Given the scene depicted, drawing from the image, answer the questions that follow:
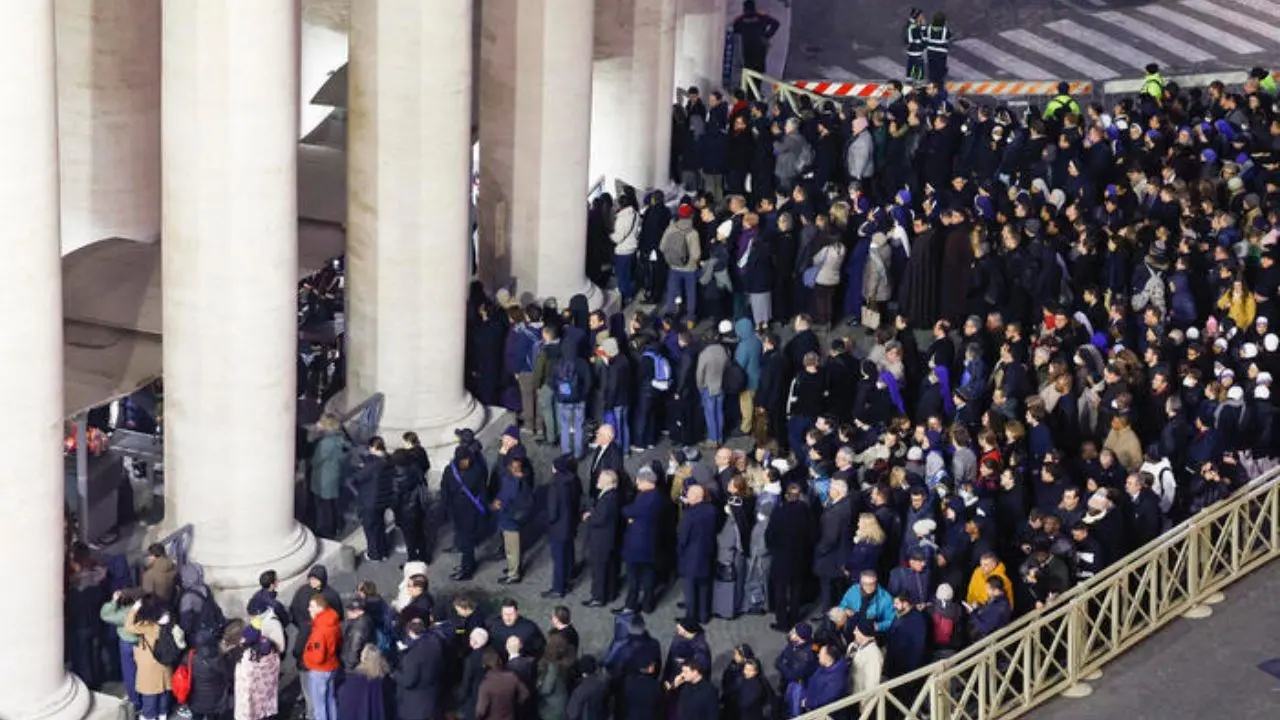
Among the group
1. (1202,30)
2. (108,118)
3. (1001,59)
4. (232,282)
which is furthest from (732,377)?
(1202,30)

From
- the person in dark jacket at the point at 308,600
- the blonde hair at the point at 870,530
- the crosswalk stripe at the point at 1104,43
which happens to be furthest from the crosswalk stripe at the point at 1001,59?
the person in dark jacket at the point at 308,600

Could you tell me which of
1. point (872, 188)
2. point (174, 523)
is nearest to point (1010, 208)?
point (872, 188)

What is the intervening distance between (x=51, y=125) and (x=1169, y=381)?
1568cm

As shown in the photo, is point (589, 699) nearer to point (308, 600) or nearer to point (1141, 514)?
point (308, 600)

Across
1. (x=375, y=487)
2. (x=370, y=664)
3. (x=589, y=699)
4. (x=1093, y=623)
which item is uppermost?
(x=375, y=487)

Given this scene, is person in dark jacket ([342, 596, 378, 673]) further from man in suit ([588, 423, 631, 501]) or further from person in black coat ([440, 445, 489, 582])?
man in suit ([588, 423, 631, 501])

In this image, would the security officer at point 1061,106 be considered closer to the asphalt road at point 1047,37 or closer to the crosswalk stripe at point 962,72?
the crosswalk stripe at point 962,72

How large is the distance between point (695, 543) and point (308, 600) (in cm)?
491

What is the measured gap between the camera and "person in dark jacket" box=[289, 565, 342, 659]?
120ft

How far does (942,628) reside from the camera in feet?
120

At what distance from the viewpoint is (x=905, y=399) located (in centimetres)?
4381

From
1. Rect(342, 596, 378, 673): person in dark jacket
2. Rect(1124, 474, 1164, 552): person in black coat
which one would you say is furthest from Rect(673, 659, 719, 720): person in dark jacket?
Rect(1124, 474, 1164, 552): person in black coat

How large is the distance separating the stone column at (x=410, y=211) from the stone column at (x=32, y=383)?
8.04m

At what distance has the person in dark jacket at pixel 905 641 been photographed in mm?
36094
